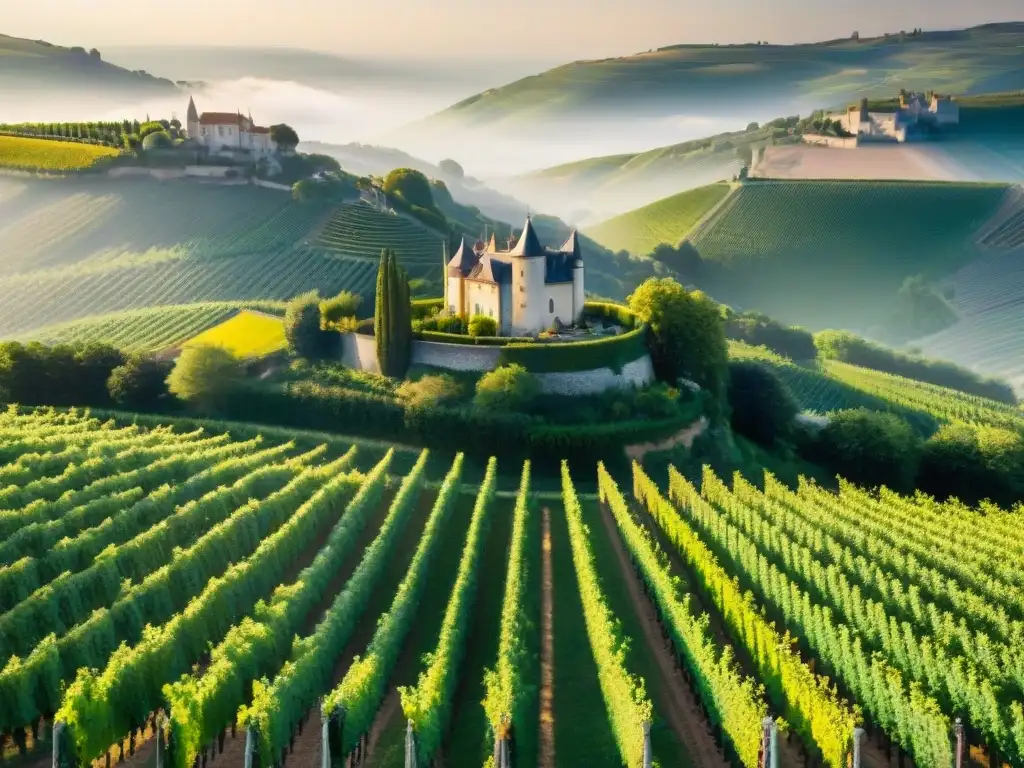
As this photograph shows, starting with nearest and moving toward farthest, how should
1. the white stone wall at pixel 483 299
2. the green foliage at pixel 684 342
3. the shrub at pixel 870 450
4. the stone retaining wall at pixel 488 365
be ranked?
the stone retaining wall at pixel 488 365 < the shrub at pixel 870 450 < the white stone wall at pixel 483 299 < the green foliage at pixel 684 342

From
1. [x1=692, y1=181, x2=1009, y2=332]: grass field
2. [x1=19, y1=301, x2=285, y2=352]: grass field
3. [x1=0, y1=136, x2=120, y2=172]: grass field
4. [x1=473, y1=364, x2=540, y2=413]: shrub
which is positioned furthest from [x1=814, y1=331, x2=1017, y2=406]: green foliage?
[x1=0, y1=136, x2=120, y2=172]: grass field

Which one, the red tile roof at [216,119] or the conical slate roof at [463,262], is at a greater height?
the red tile roof at [216,119]

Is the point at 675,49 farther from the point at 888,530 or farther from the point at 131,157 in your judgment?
the point at 888,530

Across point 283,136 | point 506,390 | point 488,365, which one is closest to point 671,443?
point 506,390

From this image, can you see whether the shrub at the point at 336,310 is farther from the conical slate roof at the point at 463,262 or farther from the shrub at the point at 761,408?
the shrub at the point at 761,408

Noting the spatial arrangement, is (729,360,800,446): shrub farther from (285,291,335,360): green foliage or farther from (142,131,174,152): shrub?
(142,131,174,152): shrub

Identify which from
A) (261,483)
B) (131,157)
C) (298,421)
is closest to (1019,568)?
(261,483)

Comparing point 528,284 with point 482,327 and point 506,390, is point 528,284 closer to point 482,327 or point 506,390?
point 482,327

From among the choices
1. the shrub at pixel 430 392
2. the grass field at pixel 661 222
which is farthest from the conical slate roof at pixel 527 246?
the grass field at pixel 661 222
